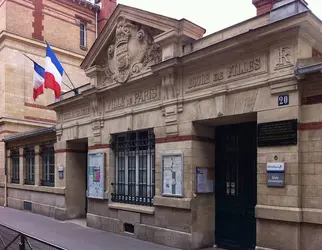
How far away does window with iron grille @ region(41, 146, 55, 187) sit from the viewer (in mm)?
14906

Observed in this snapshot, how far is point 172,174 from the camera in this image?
28.6ft

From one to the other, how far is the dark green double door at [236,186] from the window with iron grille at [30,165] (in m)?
10.5

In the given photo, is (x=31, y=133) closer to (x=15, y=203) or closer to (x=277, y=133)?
(x=15, y=203)

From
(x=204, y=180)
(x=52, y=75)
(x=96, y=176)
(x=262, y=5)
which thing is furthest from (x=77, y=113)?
(x=262, y=5)

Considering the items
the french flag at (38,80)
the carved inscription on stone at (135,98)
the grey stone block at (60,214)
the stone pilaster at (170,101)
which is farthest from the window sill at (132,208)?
the french flag at (38,80)

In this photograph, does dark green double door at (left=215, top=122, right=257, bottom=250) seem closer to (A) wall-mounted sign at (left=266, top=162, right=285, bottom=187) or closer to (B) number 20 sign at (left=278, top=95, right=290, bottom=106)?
(A) wall-mounted sign at (left=266, top=162, right=285, bottom=187)

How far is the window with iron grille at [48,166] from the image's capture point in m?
14.9

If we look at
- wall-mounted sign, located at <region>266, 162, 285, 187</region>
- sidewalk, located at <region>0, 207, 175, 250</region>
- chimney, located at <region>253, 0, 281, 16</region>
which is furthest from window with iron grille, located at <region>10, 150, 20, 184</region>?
wall-mounted sign, located at <region>266, 162, 285, 187</region>

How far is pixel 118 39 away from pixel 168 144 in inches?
145

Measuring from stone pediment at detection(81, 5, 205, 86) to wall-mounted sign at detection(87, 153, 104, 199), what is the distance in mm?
2384

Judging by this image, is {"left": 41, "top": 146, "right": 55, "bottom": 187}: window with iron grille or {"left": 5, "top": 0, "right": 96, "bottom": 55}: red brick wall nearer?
{"left": 41, "top": 146, "right": 55, "bottom": 187}: window with iron grille

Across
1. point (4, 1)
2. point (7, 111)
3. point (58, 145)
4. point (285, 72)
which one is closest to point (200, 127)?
point (285, 72)

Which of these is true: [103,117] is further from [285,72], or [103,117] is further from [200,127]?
[285,72]

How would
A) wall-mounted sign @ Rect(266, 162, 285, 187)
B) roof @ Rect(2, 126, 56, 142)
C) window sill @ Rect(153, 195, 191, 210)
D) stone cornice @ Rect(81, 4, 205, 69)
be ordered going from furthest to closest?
roof @ Rect(2, 126, 56, 142)
stone cornice @ Rect(81, 4, 205, 69)
window sill @ Rect(153, 195, 191, 210)
wall-mounted sign @ Rect(266, 162, 285, 187)
